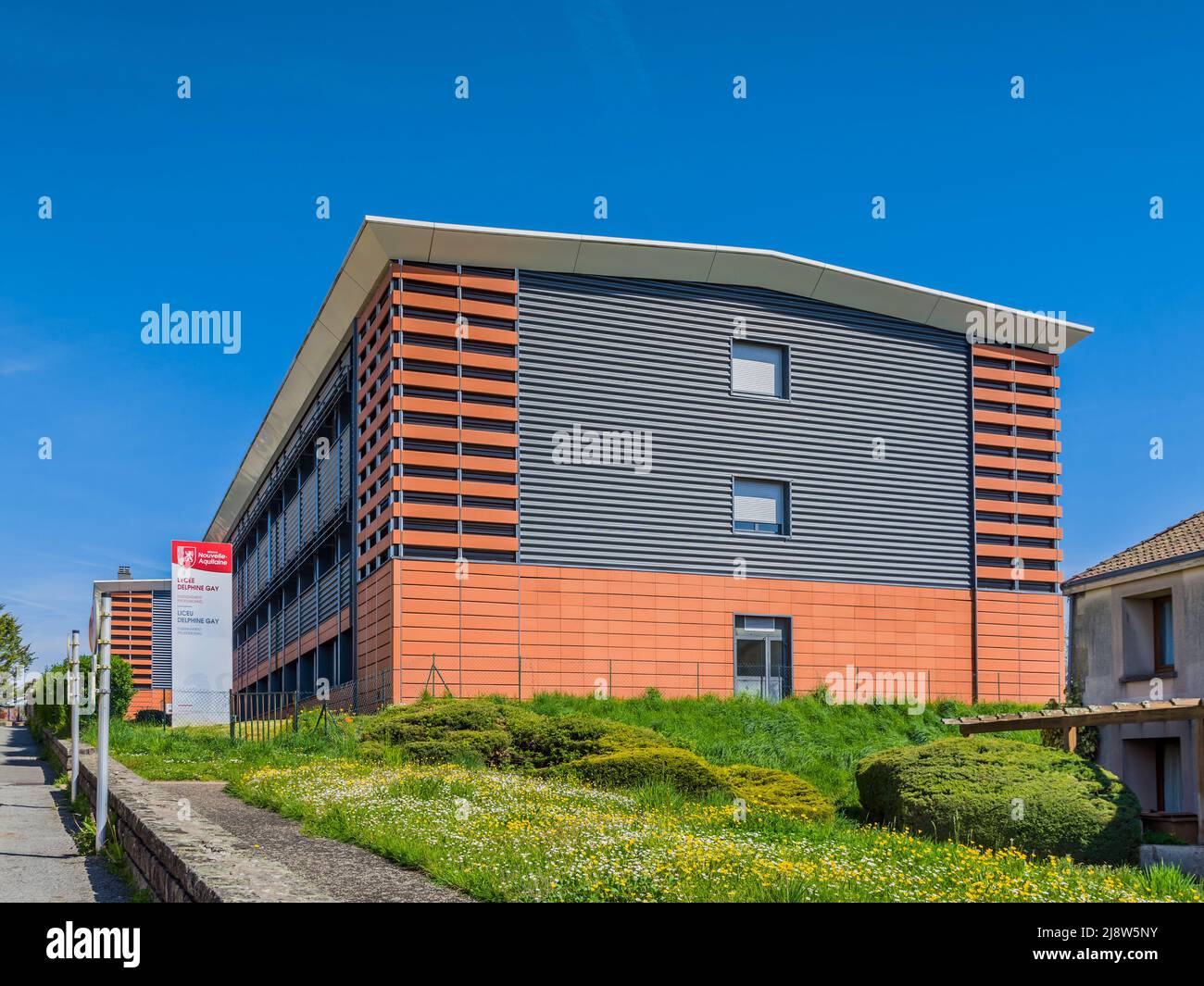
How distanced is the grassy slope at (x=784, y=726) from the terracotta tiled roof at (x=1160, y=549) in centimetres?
448

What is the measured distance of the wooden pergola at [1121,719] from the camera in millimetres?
17094

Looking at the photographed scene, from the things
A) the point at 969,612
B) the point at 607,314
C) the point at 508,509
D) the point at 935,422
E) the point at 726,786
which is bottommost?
the point at 726,786

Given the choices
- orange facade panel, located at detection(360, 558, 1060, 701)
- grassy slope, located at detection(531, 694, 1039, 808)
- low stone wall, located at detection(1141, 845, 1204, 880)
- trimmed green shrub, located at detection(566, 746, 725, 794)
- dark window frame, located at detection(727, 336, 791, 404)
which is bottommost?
low stone wall, located at detection(1141, 845, 1204, 880)

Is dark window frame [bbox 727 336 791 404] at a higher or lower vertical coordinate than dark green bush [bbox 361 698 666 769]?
higher

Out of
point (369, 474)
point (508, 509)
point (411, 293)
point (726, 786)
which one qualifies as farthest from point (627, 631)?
point (726, 786)

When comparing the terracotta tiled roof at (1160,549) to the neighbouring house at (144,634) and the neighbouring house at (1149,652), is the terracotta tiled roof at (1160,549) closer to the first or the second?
the neighbouring house at (1149,652)

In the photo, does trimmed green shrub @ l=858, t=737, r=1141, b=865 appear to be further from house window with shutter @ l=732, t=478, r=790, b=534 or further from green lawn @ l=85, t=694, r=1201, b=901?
house window with shutter @ l=732, t=478, r=790, b=534

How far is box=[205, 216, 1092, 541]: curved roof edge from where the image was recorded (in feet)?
96.9

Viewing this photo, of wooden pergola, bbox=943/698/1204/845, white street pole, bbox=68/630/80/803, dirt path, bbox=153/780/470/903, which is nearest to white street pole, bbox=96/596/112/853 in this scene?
dirt path, bbox=153/780/470/903

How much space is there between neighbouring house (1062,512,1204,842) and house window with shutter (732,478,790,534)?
10.5 metres

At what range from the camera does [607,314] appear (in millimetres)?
31766

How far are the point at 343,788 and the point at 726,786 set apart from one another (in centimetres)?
484
